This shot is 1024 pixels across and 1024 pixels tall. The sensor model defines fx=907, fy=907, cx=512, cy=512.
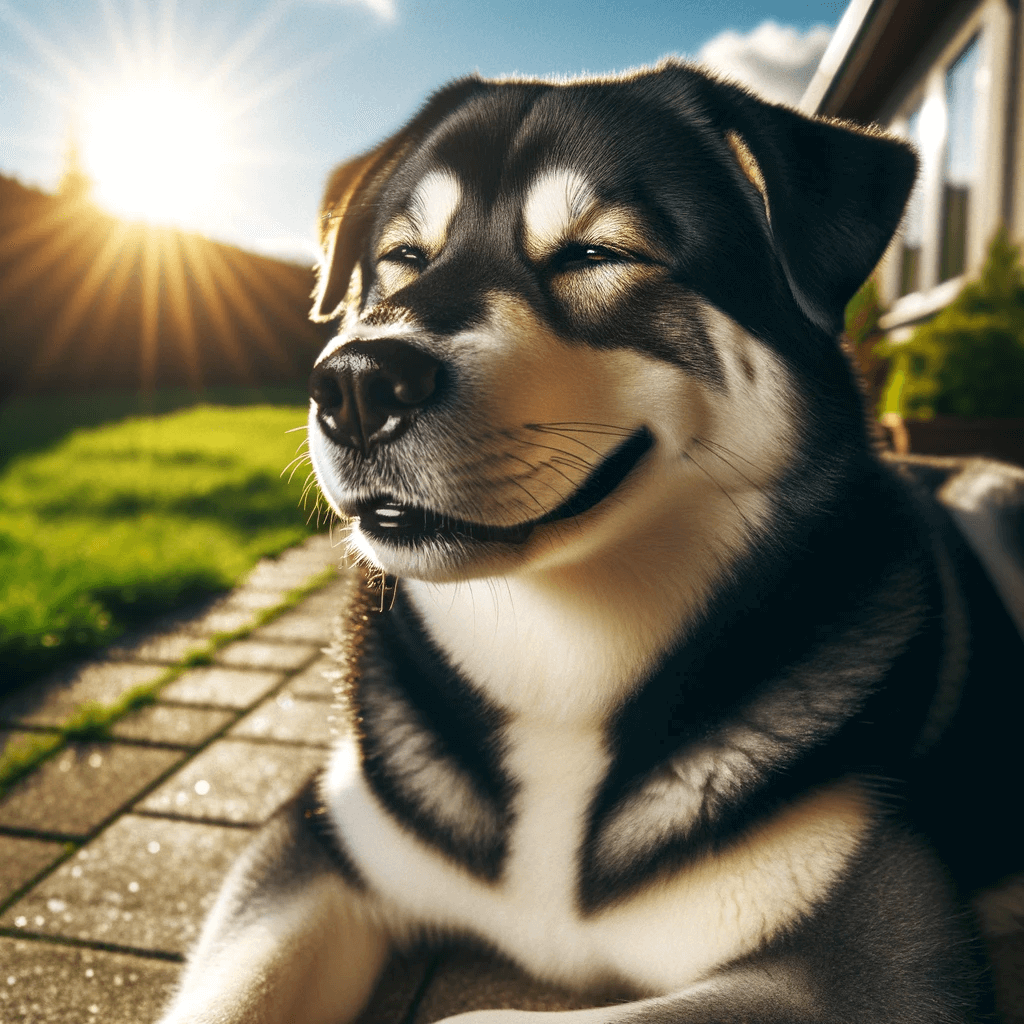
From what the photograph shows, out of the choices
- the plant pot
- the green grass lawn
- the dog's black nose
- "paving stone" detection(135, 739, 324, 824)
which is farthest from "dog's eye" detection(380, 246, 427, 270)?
the plant pot

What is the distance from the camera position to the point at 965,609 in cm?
197

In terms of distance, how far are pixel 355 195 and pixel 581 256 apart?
0.76m

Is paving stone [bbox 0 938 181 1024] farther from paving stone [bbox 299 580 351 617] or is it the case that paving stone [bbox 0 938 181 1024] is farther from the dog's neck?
paving stone [bbox 299 580 351 617]

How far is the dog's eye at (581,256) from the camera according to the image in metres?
1.60

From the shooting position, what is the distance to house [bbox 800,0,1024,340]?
6.58 m

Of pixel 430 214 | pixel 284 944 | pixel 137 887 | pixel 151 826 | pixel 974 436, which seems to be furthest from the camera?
pixel 974 436

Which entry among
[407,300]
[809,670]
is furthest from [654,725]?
[407,300]

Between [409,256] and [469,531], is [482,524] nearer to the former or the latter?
[469,531]

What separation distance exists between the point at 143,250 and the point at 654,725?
552 inches

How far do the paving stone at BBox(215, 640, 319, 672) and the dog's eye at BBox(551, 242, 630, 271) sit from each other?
2.24 m

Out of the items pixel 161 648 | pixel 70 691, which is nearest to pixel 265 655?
pixel 161 648

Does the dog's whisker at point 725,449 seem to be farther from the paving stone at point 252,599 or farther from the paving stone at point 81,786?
the paving stone at point 252,599

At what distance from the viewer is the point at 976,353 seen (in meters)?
4.93

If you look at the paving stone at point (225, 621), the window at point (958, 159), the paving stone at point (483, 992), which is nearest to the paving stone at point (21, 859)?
the paving stone at point (483, 992)
